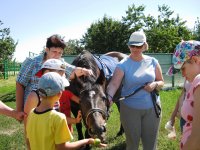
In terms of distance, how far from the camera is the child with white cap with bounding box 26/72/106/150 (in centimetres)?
250

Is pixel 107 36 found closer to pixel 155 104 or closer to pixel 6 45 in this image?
pixel 6 45

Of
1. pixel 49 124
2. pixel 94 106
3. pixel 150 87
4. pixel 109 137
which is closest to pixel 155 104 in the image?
pixel 150 87

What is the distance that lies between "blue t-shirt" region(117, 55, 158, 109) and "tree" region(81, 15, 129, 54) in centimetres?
3819

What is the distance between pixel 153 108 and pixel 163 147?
1.86 m

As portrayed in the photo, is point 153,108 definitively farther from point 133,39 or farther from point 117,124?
point 117,124

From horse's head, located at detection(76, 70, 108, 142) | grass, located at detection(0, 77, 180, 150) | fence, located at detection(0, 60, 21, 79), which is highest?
horse's head, located at detection(76, 70, 108, 142)

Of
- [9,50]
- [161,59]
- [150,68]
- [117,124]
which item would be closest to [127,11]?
[9,50]

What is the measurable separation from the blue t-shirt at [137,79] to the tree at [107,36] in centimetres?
3819

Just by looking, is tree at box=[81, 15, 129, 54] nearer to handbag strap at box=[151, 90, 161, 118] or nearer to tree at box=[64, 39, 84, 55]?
tree at box=[64, 39, 84, 55]

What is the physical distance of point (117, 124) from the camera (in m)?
8.15

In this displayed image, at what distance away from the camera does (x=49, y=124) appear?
250 centimetres

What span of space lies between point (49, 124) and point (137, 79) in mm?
1997

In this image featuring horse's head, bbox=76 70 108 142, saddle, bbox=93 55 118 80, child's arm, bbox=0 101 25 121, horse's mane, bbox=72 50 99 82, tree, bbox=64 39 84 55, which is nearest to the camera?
child's arm, bbox=0 101 25 121

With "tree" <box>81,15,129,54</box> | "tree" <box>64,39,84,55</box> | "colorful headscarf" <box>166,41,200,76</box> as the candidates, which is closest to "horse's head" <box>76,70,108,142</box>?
"colorful headscarf" <box>166,41,200,76</box>
